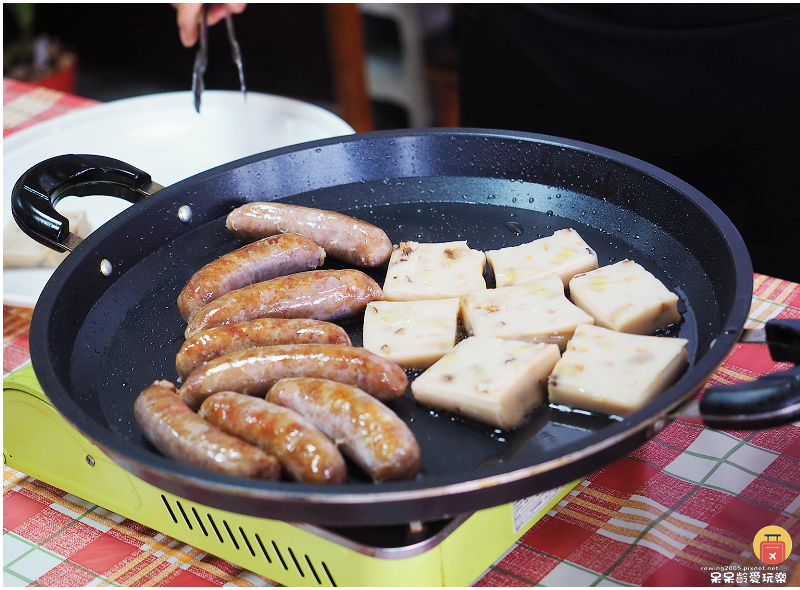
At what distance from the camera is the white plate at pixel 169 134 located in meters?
3.02

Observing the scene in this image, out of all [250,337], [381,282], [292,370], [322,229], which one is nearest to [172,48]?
[322,229]

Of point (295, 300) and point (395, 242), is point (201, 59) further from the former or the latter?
point (295, 300)

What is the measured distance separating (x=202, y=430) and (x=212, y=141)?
2010mm

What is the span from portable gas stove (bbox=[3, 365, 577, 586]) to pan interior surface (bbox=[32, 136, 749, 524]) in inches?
3.9

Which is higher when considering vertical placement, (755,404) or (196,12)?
(196,12)

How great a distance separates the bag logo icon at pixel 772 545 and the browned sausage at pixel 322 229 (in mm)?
1134

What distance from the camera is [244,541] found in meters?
1.52

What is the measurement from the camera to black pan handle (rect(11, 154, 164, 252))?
196 cm

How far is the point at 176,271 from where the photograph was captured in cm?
218

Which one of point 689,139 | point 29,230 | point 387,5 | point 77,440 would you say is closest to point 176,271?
point 29,230

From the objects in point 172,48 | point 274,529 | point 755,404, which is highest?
point 172,48

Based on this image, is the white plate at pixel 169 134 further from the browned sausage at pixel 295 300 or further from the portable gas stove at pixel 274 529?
the portable gas stove at pixel 274 529

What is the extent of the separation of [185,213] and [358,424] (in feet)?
3.71

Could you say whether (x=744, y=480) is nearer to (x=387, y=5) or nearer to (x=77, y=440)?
(x=77, y=440)
